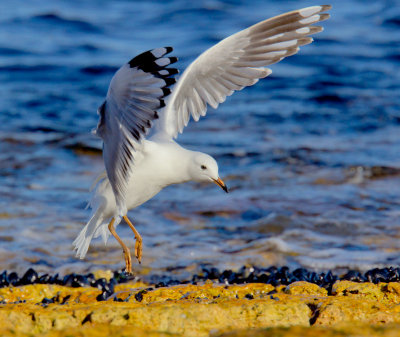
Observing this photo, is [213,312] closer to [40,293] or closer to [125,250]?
[40,293]

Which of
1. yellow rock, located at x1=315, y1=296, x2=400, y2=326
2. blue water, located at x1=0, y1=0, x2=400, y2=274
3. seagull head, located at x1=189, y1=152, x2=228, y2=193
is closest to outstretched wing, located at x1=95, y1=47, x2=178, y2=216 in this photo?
seagull head, located at x1=189, y1=152, x2=228, y2=193

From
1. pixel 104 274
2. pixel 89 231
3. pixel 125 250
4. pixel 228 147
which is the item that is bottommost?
pixel 104 274

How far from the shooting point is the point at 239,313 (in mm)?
3414

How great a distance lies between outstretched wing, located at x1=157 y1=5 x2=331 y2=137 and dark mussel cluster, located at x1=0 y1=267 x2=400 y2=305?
125cm

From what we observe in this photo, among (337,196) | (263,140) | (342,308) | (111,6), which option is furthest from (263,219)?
(111,6)

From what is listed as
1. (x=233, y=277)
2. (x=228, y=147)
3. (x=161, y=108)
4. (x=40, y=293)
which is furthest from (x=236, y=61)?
(x=228, y=147)

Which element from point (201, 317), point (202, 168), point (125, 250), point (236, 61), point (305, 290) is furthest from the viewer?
point (236, 61)

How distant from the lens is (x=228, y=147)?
10.1 meters

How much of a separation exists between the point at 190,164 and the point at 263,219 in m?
2.53

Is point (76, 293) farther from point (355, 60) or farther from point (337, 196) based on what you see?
point (355, 60)

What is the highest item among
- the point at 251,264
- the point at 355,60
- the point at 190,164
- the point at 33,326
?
the point at 355,60

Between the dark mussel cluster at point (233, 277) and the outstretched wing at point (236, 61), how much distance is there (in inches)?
49.0

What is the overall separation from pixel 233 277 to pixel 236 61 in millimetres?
1753

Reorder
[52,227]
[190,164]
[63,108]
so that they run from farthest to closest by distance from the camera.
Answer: [63,108]
[52,227]
[190,164]
